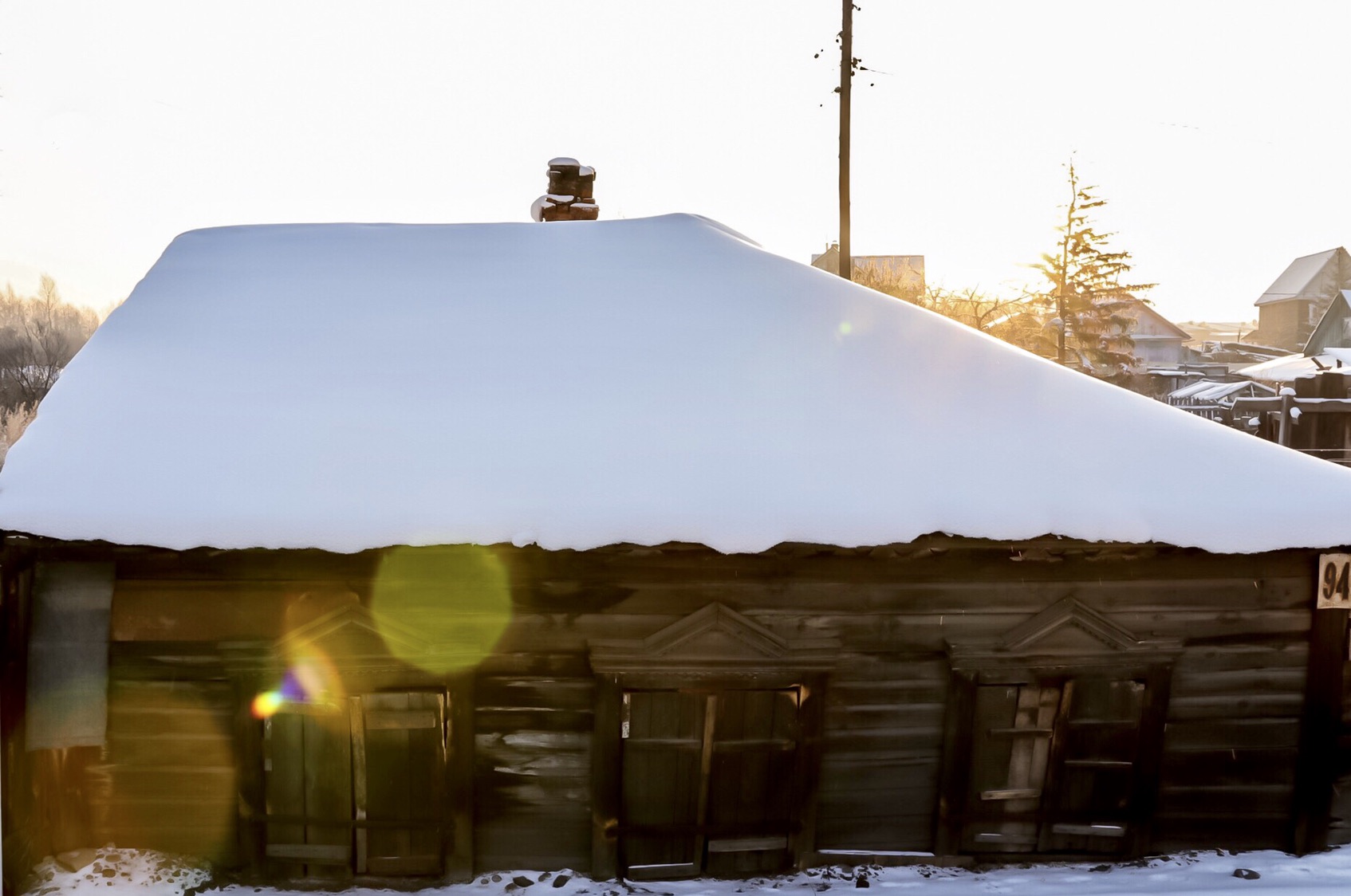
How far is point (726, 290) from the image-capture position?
21.6 ft

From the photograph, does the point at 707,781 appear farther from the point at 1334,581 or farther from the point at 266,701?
the point at 1334,581

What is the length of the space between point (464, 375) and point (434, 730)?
244cm

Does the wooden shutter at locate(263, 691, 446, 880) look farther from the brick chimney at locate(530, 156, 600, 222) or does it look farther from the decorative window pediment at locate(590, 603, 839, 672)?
the brick chimney at locate(530, 156, 600, 222)

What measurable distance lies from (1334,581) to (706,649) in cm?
438

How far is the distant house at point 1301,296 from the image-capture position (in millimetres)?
55625

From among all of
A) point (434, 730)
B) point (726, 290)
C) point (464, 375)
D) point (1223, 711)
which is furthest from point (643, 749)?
point (1223, 711)

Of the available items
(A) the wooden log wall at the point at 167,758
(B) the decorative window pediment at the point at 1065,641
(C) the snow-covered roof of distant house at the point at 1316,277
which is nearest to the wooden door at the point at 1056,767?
(B) the decorative window pediment at the point at 1065,641

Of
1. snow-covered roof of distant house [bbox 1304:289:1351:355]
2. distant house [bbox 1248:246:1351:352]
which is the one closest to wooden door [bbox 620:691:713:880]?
snow-covered roof of distant house [bbox 1304:289:1351:355]

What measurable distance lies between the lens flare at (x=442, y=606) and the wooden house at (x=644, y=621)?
0.02m

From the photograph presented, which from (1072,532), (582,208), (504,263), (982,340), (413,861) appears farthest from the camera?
(582,208)

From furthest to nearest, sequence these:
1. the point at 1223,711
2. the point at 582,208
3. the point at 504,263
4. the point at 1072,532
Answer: the point at 582,208, the point at 504,263, the point at 1223,711, the point at 1072,532

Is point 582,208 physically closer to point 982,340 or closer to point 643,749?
point 982,340

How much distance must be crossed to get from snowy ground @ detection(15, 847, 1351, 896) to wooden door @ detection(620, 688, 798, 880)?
0.57 feet

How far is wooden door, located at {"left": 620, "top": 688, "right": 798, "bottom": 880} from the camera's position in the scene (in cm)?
515
